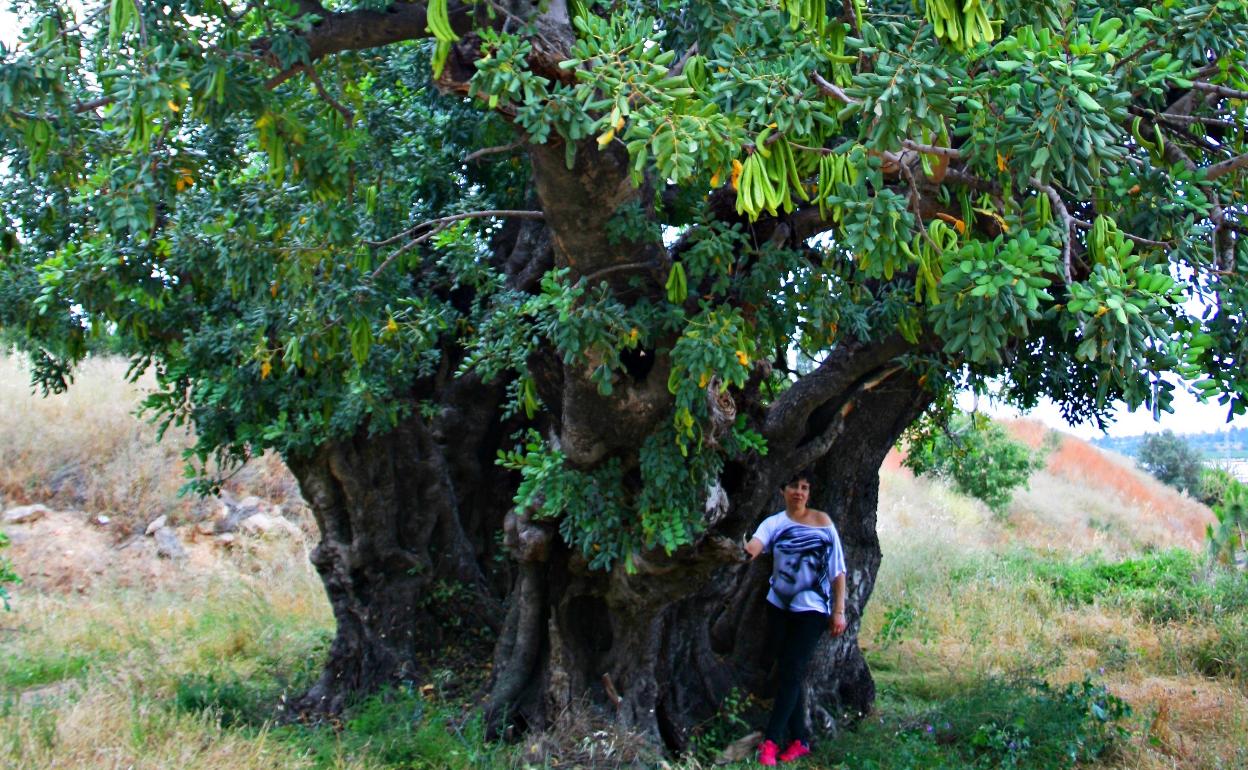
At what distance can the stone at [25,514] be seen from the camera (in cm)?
1440

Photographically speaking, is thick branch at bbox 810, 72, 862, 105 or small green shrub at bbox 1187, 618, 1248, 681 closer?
thick branch at bbox 810, 72, 862, 105

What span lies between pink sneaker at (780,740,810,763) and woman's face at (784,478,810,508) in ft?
4.87

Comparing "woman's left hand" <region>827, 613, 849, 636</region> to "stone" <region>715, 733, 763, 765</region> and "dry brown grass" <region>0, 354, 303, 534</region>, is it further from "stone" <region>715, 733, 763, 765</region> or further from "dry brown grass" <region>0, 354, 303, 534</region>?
"dry brown grass" <region>0, 354, 303, 534</region>

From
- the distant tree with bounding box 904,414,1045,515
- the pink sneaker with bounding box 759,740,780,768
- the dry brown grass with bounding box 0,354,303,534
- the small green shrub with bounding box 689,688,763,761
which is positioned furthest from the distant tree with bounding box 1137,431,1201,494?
the pink sneaker with bounding box 759,740,780,768

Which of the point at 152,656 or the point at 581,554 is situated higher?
the point at 581,554

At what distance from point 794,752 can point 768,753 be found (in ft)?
0.93

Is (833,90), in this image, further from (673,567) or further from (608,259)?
(673,567)

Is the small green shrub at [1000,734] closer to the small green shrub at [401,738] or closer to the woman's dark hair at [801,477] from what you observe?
the woman's dark hair at [801,477]

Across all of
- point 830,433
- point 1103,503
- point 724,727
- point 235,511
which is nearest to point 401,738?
point 724,727

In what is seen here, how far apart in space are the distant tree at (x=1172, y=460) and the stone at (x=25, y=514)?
1130 inches

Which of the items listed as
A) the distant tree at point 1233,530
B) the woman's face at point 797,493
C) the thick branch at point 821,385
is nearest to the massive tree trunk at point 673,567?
the thick branch at point 821,385

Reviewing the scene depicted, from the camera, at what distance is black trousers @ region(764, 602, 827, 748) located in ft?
24.3

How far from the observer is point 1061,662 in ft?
31.0

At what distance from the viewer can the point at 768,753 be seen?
718cm
